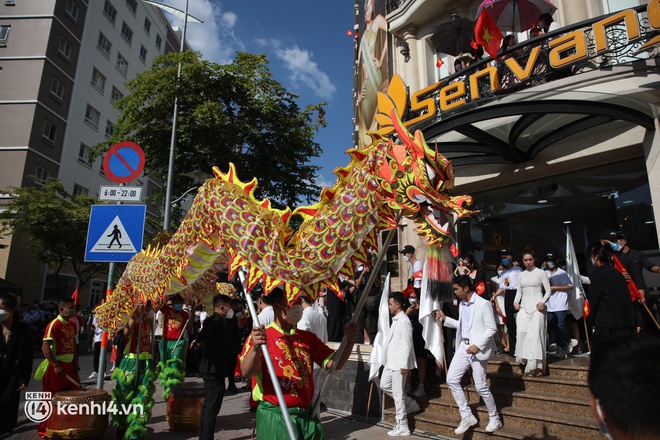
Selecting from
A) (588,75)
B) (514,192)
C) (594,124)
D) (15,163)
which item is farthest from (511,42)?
(15,163)

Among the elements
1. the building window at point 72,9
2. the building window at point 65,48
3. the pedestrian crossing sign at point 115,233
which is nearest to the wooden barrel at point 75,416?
the pedestrian crossing sign at point 115,233

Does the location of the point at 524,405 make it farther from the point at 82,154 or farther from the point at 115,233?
the point at 82,154

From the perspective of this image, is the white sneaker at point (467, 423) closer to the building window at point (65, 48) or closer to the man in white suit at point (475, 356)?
the man in white suit at point (475, 356)

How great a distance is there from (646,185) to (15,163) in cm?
2629

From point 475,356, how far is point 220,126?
12.1m

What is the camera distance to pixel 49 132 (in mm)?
23766

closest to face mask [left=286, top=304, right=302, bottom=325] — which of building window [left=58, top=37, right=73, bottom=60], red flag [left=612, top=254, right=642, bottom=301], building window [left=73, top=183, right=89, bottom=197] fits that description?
red flag [left=612, top=254, right=642, bottom=301]

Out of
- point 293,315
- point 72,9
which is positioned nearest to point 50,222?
point 72,9

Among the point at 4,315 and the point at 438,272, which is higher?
the point at 438,272

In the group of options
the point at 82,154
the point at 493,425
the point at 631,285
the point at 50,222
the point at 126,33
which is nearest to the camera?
the point at 493,425

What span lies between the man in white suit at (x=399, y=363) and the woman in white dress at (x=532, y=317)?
4.94 feet

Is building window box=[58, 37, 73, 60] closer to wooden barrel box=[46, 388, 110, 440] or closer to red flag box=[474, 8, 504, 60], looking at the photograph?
red flag box=[474, 8, 504, 60]

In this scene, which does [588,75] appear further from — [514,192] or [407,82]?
[407,82]

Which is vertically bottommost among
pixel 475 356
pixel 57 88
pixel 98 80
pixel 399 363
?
pixel 399 363
